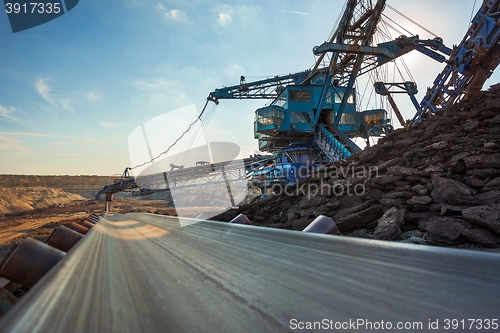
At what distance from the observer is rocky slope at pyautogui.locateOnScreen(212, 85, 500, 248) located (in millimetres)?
3020

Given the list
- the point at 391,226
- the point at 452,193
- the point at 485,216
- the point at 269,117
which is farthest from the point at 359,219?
the point at 269,117

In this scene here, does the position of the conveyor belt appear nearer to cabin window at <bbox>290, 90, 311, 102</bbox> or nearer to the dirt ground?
the dirt ground

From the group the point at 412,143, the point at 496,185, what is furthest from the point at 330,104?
the point at 496,185

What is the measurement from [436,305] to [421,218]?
152 inches

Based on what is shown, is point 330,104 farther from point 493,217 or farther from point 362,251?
point 362,251

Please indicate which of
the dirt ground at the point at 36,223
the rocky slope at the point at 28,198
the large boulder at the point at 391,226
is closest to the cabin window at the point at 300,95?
the dirt ground at the point at 36,223

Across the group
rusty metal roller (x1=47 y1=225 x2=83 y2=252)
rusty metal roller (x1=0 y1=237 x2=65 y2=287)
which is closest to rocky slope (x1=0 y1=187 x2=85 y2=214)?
rusty metal roller (x1=47 y1=225 x2=83 y2=252)

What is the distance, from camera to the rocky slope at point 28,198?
93.8ft

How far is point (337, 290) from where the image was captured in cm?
58

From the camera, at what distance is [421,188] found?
4020 millimetres

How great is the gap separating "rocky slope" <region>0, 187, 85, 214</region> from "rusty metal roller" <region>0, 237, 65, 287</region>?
36633 millimetres

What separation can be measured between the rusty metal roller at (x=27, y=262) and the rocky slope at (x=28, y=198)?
36.6m

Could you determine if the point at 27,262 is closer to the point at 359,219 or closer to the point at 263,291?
the point at 263,291

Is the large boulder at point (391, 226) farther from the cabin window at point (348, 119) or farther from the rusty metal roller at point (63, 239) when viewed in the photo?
the cabin window at point (348, 119)
